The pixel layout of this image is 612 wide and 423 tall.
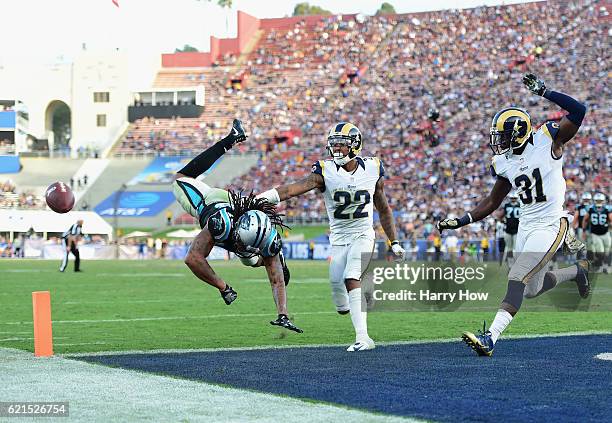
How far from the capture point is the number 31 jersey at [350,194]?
8.98 meters

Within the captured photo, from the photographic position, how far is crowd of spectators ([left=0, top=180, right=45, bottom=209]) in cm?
4869

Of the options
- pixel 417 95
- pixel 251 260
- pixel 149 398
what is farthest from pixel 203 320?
pixel 417 95

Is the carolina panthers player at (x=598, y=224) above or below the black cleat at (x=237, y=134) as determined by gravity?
below

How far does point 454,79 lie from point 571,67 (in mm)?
5563

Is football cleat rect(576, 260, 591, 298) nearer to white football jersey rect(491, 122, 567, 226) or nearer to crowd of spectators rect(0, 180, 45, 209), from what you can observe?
white football jersey rect(491, 122, 567, 226)

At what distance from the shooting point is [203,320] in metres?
12.2

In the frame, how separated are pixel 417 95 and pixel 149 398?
42.3 metres

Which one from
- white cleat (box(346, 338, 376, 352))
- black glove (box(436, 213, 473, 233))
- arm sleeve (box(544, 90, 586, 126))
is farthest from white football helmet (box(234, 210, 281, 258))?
arm sleeve (box(544, 90, 586, 126))

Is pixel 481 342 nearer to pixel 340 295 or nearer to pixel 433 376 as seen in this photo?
pixel 433 376

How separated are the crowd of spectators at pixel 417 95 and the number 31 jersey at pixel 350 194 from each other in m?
26.6

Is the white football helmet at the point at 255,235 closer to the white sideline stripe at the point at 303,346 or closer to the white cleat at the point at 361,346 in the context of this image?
the white sideline stripe at the point at 303,346

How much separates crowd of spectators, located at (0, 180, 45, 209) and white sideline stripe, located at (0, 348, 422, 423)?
4297cm

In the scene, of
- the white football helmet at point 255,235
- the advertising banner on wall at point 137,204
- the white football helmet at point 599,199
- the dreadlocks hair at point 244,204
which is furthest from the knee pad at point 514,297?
the advertising banner on wall at point 137,204

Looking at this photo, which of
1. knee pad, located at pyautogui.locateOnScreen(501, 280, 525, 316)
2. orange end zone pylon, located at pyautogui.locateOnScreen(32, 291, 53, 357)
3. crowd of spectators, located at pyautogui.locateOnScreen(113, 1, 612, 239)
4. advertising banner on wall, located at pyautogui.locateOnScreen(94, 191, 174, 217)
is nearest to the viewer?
orange end zone pylon, located at pyautogui.locateOnScreen(32, 291, 53, 357)
